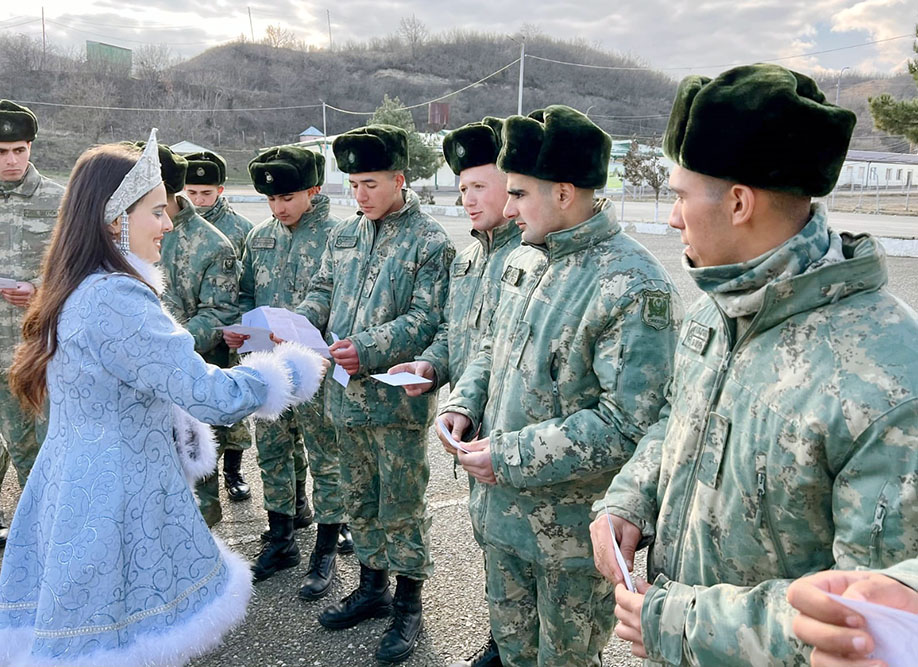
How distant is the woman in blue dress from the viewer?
6.22 feet

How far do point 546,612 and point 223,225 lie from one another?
11.8 ft

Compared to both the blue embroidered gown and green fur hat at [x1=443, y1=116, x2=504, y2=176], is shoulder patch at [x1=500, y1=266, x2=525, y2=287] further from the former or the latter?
the blue embroidered gown

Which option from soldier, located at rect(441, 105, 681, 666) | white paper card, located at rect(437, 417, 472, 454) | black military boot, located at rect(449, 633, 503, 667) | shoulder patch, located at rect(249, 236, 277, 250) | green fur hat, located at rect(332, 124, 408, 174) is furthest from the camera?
shoulder patch, located at rect(249, 236, 277, 250)

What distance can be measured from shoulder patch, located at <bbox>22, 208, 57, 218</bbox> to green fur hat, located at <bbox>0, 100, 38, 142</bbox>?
0.41m

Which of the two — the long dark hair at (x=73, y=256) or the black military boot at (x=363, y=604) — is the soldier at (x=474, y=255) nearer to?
the black military boot at (x=363, y=604)

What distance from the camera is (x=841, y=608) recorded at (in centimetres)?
86

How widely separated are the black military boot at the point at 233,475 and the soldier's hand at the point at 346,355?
190cm

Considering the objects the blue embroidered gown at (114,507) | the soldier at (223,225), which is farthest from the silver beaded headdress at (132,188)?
the soldier at (223,225)

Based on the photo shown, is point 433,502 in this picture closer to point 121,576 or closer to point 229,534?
point 229,534

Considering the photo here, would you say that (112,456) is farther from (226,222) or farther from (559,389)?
Answer: (226,222)

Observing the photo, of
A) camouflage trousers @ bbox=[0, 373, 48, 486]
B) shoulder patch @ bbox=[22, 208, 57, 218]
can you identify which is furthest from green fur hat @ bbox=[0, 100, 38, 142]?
camouflage trousers @ bbox=[0, 373, 48, 486]

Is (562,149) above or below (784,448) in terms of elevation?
above

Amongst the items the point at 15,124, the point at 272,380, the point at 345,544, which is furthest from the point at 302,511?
the point at 15,124

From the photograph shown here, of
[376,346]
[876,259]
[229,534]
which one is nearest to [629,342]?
[876,259]
